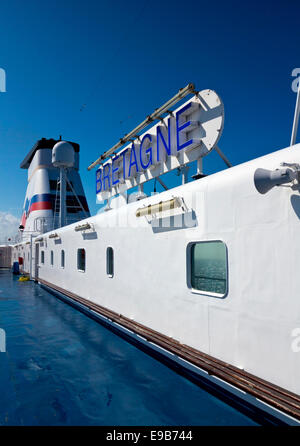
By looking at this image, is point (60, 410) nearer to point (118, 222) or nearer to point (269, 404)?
point (269, 404)

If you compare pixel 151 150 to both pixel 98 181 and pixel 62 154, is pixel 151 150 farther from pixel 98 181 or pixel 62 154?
pixel 62 154

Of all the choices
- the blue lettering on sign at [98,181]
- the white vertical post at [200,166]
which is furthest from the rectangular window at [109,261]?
the blue lettering on sign at [98,181]

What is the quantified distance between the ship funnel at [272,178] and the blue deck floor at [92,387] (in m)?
2.72

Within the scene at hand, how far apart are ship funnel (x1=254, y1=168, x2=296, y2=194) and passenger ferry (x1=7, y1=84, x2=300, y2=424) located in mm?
11

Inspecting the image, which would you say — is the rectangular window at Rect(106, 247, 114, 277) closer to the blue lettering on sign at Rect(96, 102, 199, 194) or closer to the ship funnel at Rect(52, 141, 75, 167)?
the blue lettering on sign at Rect(96, 102, 199, 194)

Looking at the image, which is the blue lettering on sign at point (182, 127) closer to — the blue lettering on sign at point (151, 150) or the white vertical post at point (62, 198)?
the blue lettering on sign at point (151, 150)

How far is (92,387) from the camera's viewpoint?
468cm

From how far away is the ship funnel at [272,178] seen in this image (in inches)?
129

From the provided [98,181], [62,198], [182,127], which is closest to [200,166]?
[182,127]

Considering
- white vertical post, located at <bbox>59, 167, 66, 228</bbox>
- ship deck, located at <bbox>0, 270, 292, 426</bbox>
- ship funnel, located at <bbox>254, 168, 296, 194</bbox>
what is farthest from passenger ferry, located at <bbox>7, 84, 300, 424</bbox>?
white vertical post, located at <bbox>59, 167, 66, 228</bbox>

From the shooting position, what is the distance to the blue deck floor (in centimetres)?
381

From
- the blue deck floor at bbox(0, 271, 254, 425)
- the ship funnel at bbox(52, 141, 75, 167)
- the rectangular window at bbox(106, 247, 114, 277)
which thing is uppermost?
the ship funnel at bbox(52, 141, 75, 167)

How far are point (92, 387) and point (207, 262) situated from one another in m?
5.88

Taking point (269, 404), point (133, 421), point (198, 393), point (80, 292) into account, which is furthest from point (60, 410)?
point (80, 292)
